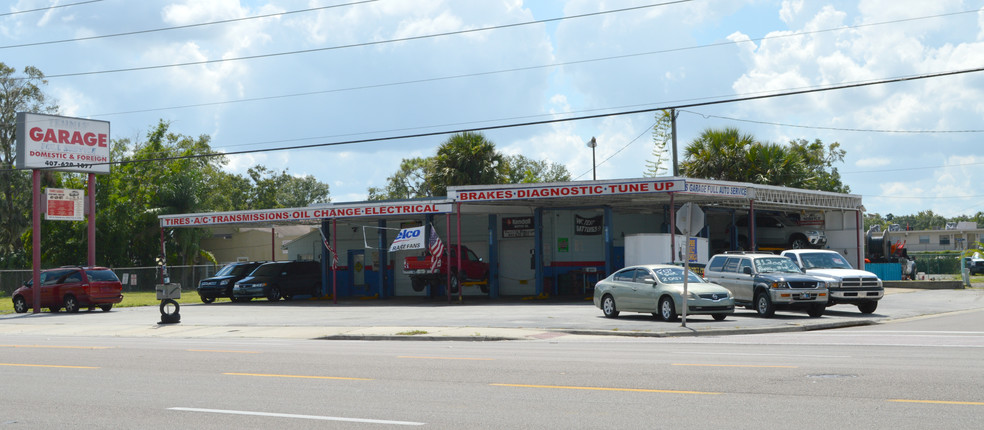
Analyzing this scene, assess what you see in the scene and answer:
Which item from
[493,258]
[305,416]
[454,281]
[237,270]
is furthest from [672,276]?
[237,270]

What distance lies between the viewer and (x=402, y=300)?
38.7 meters

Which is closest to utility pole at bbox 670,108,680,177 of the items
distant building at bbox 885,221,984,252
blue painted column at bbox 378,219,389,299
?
blue painted column at bbox 378,219,389,299

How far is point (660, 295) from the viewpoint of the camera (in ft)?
74.2

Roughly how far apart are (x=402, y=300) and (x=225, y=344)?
19.6 metres

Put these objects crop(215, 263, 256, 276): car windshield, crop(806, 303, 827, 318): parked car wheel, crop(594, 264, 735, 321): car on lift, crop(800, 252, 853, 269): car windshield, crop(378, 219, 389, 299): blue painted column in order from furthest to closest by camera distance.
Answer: crop(378, 219, 389, 299): blue painted column
crop(215, 263, 256, 276): car windshield
crop(800, 252, 853, 269): car windshield
crop(806, 303, 827, 318): parked car wheel
crop(594, 264, 735, 321): car on lift

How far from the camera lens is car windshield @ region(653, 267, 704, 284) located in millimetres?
23000

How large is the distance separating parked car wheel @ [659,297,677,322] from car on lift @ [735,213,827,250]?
63.2 feet

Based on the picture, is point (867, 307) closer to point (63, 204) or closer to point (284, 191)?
point (63, 204)

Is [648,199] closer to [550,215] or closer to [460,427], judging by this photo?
[550,215]

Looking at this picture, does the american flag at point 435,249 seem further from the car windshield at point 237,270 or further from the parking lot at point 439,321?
the car windshield at point 237,270

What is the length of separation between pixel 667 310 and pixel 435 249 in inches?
561

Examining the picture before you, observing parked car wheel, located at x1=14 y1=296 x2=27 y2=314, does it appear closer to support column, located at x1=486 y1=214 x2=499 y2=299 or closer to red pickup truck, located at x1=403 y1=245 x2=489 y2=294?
red pickup truck, located at x1=403 y1=245 x2=489 y2=294

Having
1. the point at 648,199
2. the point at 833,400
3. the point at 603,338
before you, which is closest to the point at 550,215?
the point at 648,199

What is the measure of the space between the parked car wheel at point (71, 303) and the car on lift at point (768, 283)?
22.8 m
